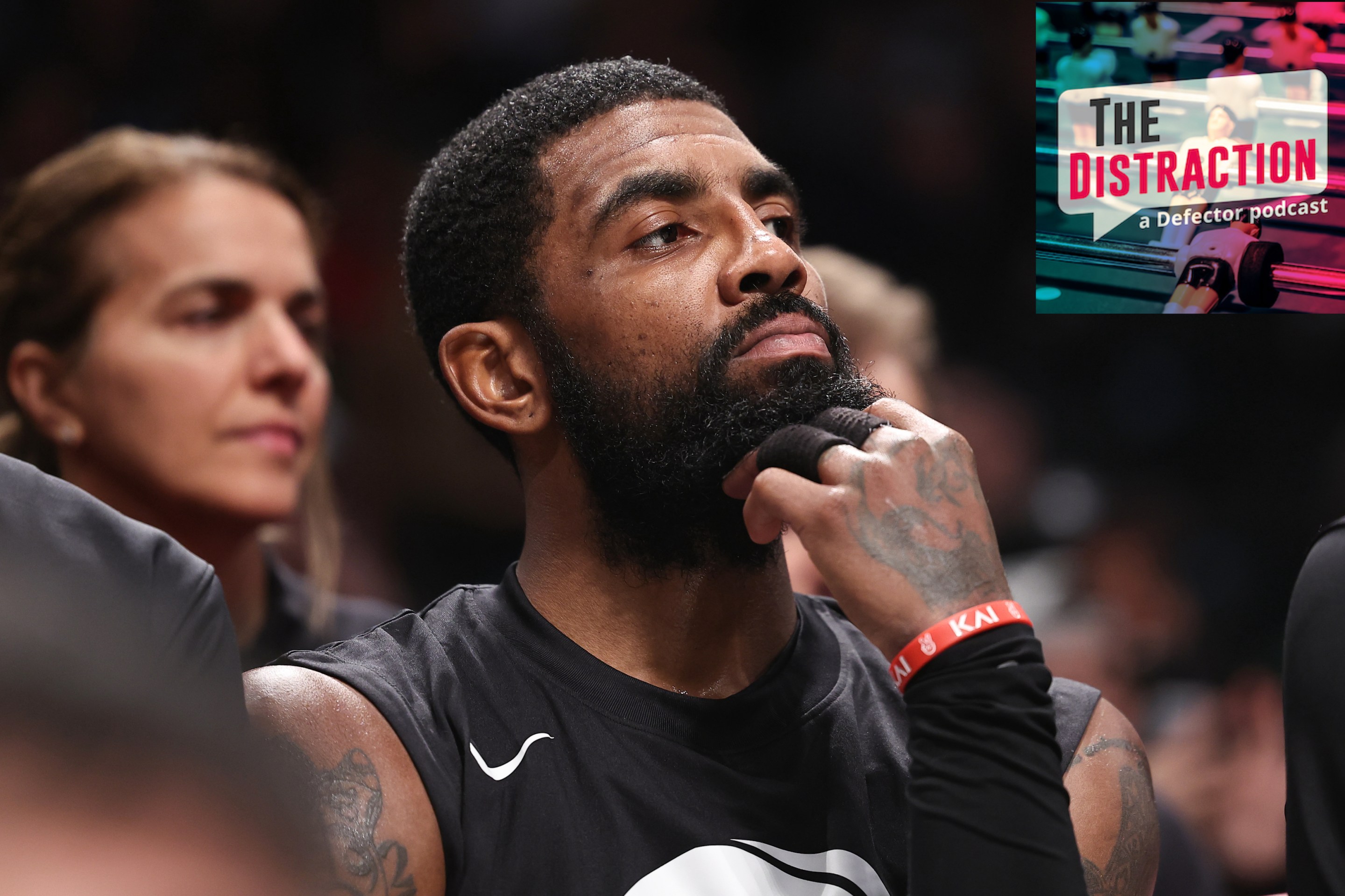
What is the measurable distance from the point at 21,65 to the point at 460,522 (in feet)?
4.87

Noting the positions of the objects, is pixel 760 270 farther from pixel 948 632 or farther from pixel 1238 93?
pixel 1238 93

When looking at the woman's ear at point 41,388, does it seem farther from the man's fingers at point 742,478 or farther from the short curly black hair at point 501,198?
the man's fingers at point 742,478

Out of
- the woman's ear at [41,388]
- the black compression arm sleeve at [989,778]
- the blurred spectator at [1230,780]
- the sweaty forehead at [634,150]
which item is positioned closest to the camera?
the black compression arm sleeve at [989,778]

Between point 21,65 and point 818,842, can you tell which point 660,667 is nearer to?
point 818,842

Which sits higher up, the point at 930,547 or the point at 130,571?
the point at 130,571

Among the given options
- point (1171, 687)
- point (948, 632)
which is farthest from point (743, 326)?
point (1171, 687)

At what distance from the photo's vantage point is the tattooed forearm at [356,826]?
138 centimetres

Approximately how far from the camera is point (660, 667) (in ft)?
5.68

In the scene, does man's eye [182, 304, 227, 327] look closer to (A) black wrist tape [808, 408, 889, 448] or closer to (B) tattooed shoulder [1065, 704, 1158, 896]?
(A) black wrist tape [808, 408, 889, 448]

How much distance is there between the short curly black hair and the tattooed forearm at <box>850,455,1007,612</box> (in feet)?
2.11

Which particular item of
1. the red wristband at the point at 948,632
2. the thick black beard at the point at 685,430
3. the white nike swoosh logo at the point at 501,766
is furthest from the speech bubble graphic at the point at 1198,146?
the white nike swoosh logo at the point at 501,766

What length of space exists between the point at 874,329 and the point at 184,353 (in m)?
1.72

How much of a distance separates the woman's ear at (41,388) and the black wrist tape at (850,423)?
1756 millimetres

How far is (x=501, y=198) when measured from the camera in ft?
6.27
